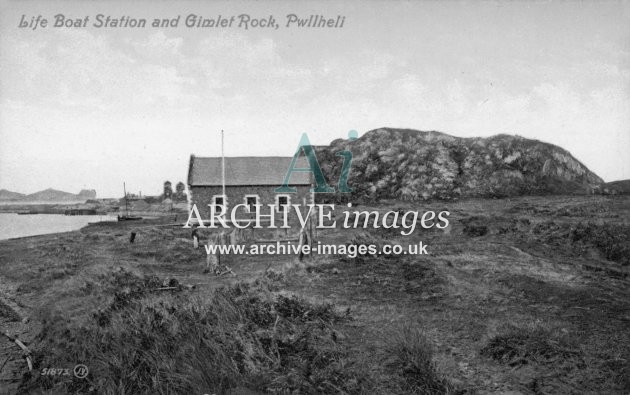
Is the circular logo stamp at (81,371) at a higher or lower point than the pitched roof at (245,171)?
lower

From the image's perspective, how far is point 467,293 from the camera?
32.8 ft

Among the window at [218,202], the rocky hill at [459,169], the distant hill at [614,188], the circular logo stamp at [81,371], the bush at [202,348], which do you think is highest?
the rocky hill at [459,169]

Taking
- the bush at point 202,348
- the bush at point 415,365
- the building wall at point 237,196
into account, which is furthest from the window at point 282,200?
the bush at point 415,365

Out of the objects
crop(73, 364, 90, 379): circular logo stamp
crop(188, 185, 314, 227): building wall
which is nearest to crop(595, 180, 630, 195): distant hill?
crop(188, 185, 314, 227): building wall

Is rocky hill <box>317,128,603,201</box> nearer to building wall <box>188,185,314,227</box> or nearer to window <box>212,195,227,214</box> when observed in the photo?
building wall <box>188,185,314,227</box>

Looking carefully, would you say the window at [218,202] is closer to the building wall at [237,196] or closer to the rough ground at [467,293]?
the building wall at [237,196]

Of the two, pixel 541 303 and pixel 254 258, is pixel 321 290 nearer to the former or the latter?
pixel 541 303

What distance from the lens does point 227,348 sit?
691 centimetres

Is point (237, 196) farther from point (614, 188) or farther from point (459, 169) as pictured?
point (614, 188)

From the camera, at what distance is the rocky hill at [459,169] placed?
45188mm

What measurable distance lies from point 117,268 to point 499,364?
12884 mm

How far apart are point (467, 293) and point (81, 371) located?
958 cm

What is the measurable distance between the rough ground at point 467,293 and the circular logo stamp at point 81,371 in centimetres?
104

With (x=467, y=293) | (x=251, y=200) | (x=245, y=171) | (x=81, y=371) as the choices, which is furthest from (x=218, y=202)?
(x=467, y=293)
